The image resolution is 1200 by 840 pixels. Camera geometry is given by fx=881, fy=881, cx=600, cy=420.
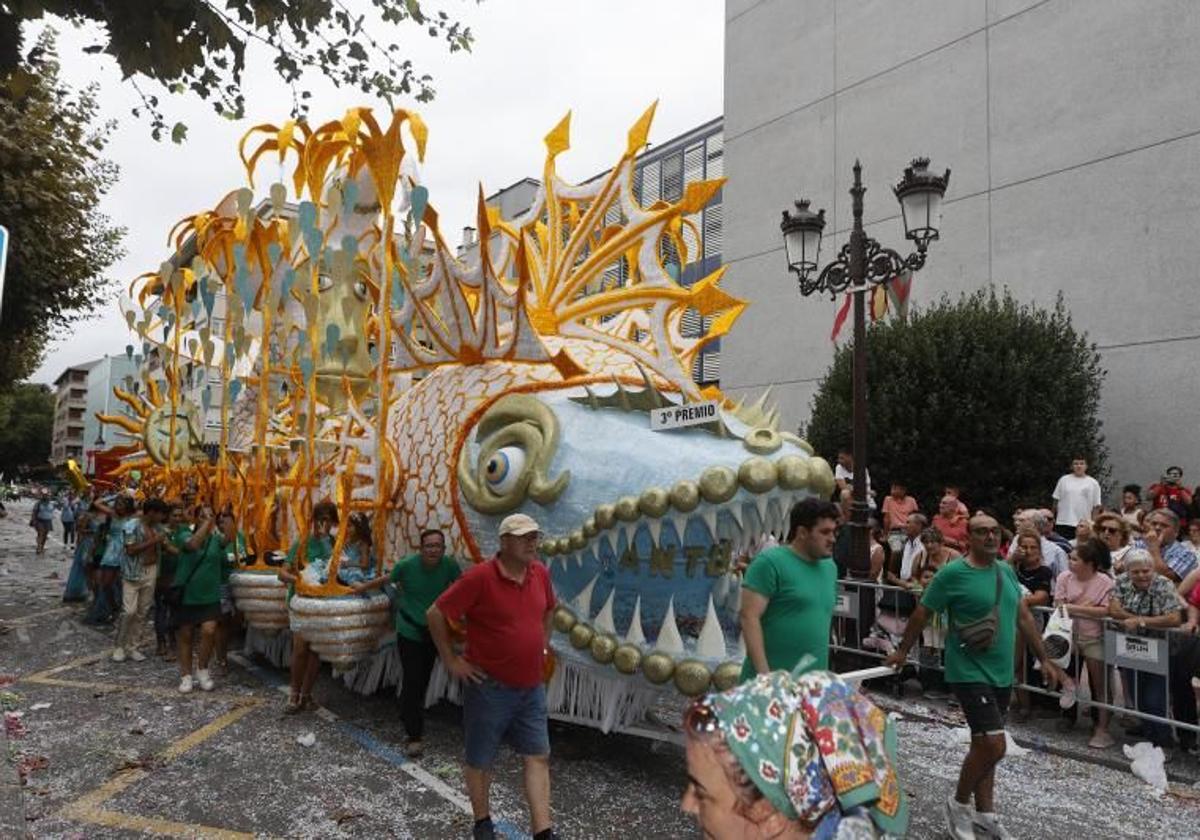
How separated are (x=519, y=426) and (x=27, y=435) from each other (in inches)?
2923

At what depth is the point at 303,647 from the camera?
5742 mm

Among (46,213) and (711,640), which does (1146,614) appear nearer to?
(711,640)

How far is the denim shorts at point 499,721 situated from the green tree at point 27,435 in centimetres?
7098

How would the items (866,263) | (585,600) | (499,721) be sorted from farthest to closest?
(866,263)
(585,600)
(499,721)

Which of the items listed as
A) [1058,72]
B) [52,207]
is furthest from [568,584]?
[1058,72]

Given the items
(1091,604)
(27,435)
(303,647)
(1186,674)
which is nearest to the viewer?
(1186,674)

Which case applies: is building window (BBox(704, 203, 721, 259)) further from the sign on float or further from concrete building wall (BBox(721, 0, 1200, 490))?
the sign on float

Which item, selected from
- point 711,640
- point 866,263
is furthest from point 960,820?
point 866,263

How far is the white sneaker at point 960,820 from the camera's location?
391 cm

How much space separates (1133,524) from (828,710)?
8422mm

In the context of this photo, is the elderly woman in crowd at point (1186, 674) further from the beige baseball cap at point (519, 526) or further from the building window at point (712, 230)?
the building window at point (712, 230)

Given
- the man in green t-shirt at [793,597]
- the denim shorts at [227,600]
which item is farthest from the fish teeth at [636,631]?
A: the denim shorts at [227,600]

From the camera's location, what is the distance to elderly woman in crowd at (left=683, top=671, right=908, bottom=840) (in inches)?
49.0

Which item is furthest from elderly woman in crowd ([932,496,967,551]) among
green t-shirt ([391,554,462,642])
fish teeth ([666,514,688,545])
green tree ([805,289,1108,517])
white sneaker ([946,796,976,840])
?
green t-shirt ([391,554,462,642])
